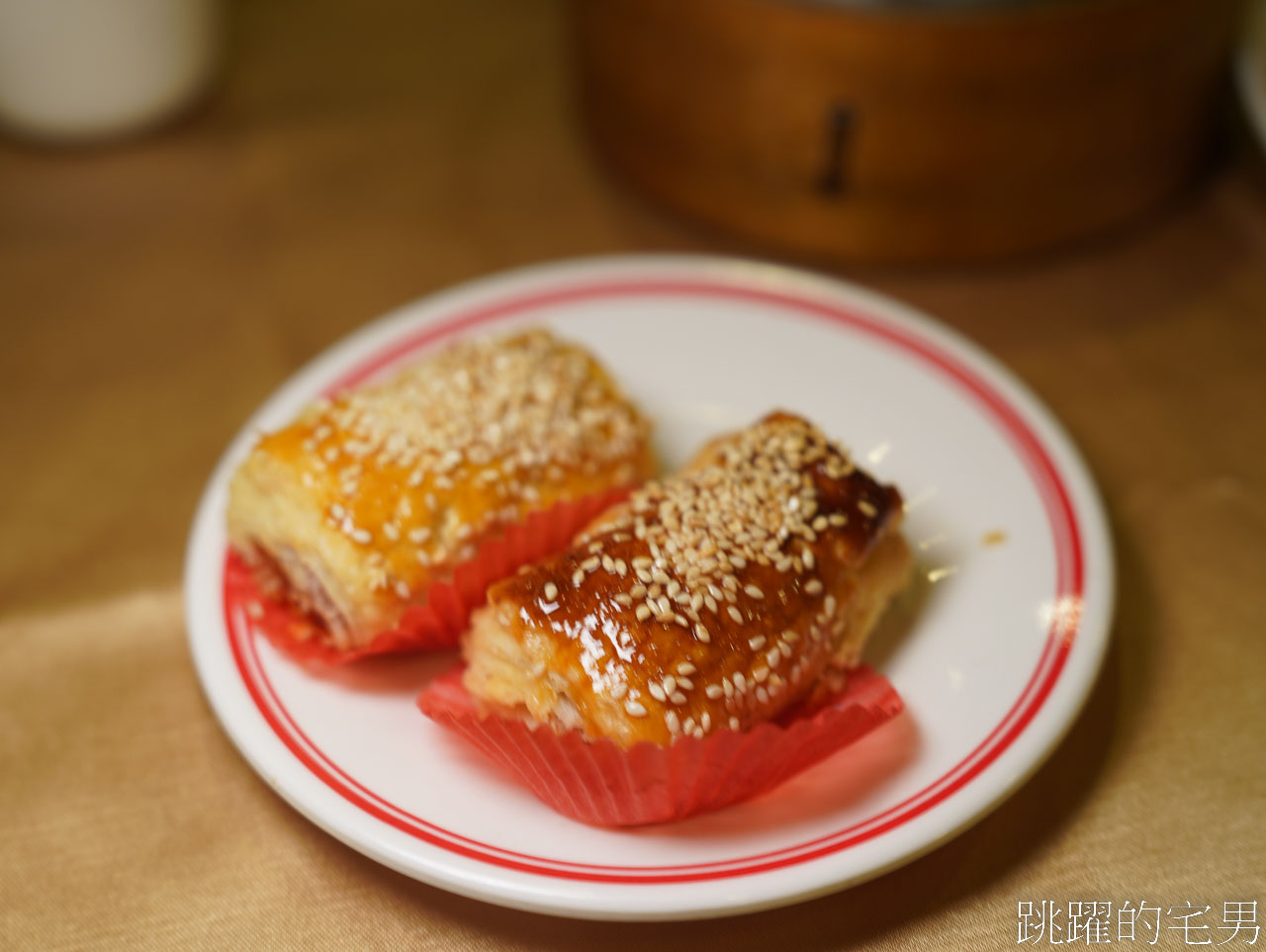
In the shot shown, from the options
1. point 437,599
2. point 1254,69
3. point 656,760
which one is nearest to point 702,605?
point 656,760

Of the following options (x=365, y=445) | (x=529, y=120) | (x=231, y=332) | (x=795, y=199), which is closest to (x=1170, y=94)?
(x=795, y=199)

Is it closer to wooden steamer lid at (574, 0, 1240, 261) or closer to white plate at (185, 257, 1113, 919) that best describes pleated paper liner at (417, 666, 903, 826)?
white plate at (185, 257, 1113, 919)

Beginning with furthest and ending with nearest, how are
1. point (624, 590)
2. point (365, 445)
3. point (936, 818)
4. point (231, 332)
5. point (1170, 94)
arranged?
1. point (231, 332)
2. point (1170, 94)
3. point (365, 445)
4. point (624, 590)
5. point (936, 818)

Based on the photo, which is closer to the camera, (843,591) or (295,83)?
(843,591)

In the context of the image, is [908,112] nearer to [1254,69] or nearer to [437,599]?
[1254,69]

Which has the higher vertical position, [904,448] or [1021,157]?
[1021,157]

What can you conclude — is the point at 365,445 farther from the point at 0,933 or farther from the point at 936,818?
the point at 936,818
